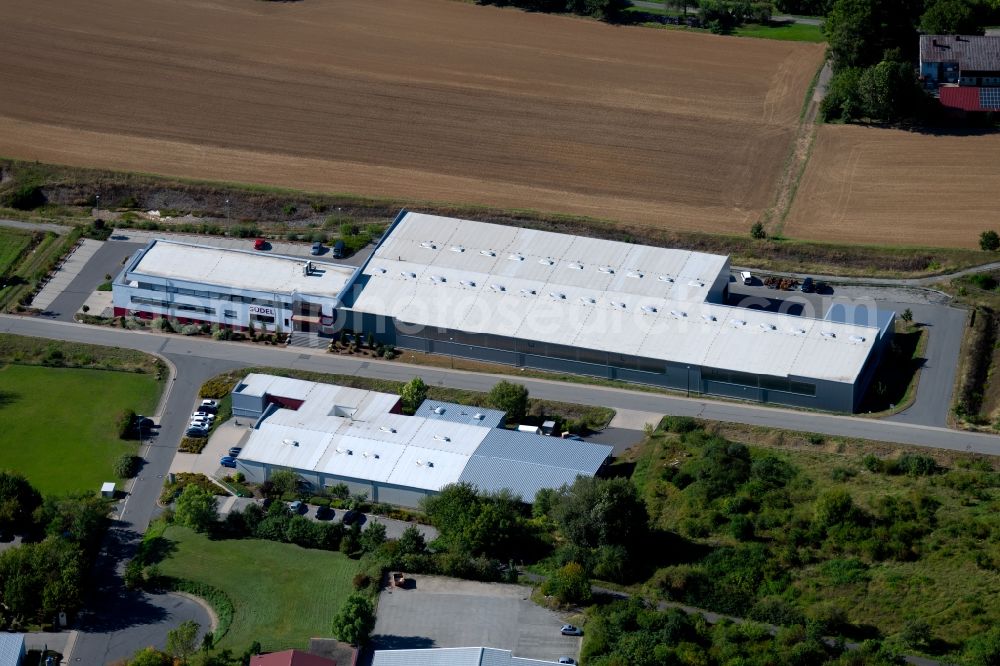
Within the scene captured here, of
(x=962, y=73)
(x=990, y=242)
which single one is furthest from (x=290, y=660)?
(x=962, y=73)

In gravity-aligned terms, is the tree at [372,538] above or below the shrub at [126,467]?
below

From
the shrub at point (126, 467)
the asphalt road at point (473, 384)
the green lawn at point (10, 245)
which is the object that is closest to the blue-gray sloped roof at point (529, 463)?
the asphalt road at point (473, 384)

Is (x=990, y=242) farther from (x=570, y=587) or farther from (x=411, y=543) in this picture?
(x=411, y=543)

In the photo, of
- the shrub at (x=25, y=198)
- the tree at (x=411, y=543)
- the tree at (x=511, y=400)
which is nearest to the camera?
the tree at (x=411, y=543)

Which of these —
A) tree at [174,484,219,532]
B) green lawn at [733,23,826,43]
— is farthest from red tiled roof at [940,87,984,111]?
tree at [174,484,219,532]

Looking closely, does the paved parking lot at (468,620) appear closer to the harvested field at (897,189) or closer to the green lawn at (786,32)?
the harvested field at (897,189)

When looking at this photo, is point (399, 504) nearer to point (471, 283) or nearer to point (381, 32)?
point (471, 283)
